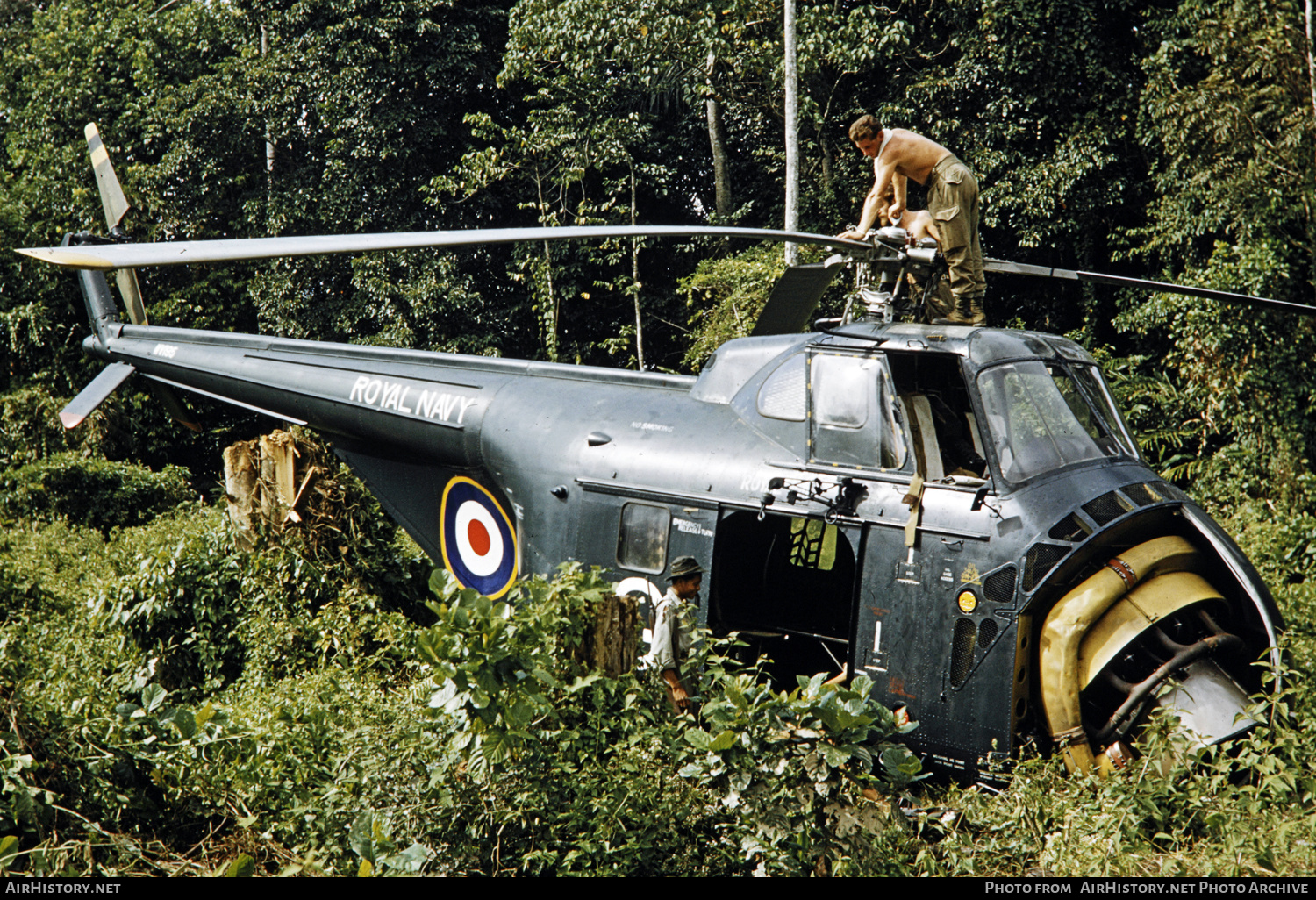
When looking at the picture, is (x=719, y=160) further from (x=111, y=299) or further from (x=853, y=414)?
(x=853, y=414)

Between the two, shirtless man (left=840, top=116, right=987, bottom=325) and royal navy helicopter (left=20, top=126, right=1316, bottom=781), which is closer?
royal navy helicopter (left=20, top=126, right=1316, bottom=781)

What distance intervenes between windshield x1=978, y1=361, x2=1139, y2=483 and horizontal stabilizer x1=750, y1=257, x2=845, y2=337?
Answer: 6.04ft

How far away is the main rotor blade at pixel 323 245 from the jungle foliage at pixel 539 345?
2.04 metres

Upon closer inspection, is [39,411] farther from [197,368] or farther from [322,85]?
[197,368]

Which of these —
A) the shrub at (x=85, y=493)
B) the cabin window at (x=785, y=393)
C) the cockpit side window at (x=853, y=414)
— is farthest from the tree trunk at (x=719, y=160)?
the cockpit side window at (x=853, y=414)

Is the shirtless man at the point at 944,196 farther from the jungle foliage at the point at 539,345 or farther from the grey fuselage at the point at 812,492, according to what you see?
Result: the jungle foliage at the point at 539,345

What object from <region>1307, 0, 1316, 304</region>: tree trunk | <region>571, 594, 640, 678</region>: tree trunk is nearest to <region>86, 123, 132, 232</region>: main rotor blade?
<region>571, 594, 640, 678</region>: tree trunk

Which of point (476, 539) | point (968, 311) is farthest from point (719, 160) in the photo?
point (476, 539)

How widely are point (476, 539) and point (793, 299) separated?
10.5 feet

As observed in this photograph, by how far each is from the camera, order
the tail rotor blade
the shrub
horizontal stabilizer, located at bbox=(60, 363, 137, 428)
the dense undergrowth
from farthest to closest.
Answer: the shrub → the tail rotor blade → horizontal stabilizer, located at bbox=(60, 363, 137, 428) → the dense undergrowth

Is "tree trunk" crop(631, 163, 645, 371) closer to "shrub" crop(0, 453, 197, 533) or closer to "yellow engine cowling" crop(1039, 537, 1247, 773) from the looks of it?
"shrub" crop(0, 453, 197, 533)

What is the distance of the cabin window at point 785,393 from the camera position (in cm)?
676

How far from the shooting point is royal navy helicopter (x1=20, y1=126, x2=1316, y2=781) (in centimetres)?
561

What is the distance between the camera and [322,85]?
2144 centimetres
